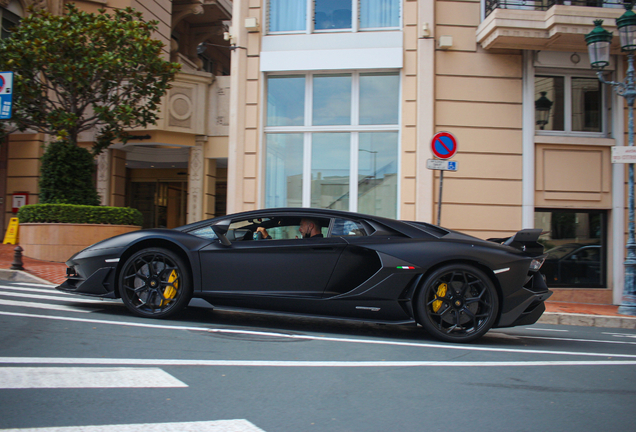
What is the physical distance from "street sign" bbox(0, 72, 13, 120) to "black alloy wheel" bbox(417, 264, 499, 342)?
859cm

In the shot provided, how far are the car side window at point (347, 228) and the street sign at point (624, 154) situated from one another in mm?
6268

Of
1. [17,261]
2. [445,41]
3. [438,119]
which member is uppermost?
[445,41]

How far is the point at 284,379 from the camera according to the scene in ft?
10.9

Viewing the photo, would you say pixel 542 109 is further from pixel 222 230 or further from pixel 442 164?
pixel 222 230

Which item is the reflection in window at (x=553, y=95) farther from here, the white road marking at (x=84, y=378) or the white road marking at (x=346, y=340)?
the white road marking at (x=84, y=378)

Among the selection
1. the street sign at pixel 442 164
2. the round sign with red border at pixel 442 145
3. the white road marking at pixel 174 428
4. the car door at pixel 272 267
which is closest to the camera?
the white road marking at pixel 174 428

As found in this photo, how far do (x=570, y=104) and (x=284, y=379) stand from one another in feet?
35.6

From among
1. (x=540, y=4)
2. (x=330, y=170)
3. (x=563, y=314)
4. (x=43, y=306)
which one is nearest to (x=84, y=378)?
(x=43, y=306)

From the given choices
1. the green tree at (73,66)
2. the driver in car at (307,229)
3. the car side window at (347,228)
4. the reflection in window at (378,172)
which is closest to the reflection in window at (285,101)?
the reflection in window at (378,172)

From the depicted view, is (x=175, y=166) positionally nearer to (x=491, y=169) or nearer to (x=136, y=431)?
(x=491, y=169)

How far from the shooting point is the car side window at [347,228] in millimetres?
5035

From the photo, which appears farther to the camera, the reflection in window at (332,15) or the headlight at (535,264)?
the reflection in window at (332,15)

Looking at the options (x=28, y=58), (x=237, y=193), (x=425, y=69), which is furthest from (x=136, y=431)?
(x=28, y=58)

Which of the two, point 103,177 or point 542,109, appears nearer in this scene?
point 542,109
